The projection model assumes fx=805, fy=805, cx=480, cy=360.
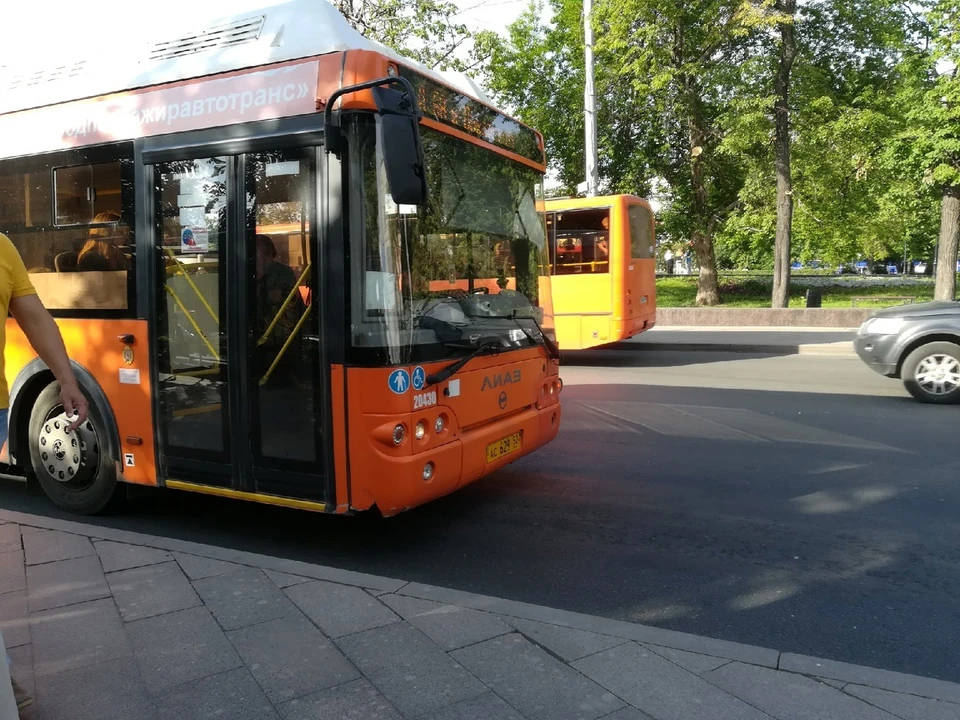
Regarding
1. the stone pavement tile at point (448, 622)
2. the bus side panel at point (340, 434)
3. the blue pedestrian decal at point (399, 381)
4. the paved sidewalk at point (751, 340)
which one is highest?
the blue pedestrian decal at point (399, 381)

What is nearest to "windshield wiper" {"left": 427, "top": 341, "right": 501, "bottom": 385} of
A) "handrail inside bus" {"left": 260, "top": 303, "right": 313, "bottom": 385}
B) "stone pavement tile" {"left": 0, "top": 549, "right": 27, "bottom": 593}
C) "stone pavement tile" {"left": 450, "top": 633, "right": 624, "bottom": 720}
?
"handrail inside bus" {"left": 260, "top": 303, "right": 313, "bottom": 385}

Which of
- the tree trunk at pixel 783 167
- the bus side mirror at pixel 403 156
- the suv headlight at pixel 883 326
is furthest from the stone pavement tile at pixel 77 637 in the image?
the tree trunk at pixel 783 167

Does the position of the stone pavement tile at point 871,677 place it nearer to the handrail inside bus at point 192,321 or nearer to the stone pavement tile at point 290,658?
the stone pavement tile at point 290,658

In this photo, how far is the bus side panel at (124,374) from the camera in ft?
17.4

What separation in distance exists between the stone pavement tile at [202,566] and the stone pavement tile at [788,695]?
8.45ft

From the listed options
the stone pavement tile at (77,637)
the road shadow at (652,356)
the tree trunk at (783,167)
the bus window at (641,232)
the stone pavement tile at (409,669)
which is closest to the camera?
the stone pavement tile at (409,669)

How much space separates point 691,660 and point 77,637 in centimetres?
275

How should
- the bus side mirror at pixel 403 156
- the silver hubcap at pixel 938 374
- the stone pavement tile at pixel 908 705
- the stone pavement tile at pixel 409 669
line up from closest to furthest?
1. the stone pavement tile at pixel 908 705
2. the stone pavement tile at pixel 409 669
3. the bus side mirror at pixel 403 156
4. the silver hubcap at pixel 938 374

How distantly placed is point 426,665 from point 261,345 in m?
2.27

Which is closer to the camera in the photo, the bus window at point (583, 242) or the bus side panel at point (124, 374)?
the bus side panel at point (124, 374)

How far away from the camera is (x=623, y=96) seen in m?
25.1

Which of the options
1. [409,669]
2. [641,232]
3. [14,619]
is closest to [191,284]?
[14,619]

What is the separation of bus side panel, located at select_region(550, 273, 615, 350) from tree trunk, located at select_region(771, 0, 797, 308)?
9.43 m

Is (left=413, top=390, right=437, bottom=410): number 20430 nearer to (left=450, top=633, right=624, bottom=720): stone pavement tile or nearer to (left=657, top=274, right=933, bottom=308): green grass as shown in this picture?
(left=450, top=633, right=624, bottom=720): stone pavement tile
